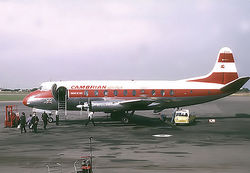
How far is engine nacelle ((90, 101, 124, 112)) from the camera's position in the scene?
2797 centimetres

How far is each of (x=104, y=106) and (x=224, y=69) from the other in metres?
15.8

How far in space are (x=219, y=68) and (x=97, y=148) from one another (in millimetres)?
21786

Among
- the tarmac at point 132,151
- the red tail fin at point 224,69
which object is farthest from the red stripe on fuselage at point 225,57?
the tarmac at point 132,151

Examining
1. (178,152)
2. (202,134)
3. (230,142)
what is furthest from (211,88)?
(178,152)

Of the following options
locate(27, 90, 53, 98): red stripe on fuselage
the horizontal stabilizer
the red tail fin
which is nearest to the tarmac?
locate(27, 90, 53, 98): red stripe on fuselage

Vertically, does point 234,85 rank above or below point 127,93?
above

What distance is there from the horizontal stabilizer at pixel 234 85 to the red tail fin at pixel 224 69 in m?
1.50

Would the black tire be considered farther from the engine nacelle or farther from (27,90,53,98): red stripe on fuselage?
(27,90,53,98): red stripe on fuselage

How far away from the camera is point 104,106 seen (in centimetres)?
2805

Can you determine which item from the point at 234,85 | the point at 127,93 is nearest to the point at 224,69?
the point at 234,85

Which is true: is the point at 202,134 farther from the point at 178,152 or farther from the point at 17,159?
the point at 17,159

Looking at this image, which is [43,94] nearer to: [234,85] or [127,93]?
[127,93]

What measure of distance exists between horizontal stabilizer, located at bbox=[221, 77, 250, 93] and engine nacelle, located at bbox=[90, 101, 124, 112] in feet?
41.5

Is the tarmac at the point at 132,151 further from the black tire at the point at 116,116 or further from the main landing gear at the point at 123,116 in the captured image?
the black tire at the point at 116,116
